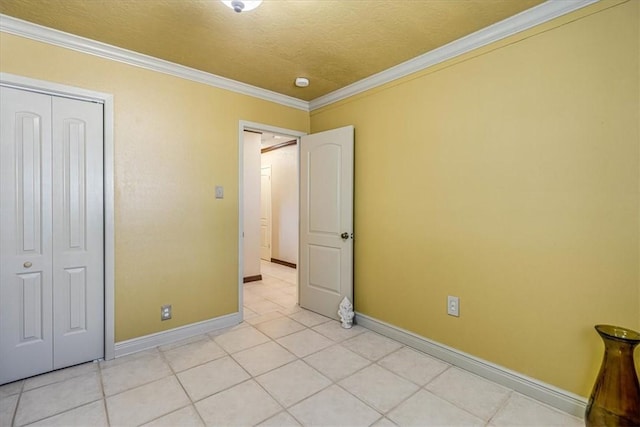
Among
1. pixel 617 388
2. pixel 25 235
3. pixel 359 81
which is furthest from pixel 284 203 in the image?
pixel 617 388

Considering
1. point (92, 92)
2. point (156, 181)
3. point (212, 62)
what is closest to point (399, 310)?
point (156, 181)

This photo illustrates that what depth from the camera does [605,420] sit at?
154 cm

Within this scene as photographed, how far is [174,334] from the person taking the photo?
2.81 metres

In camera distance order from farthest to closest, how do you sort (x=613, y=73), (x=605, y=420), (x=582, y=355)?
(x=582, y=355) < (x=613, y=73) < (x=605, y=420)

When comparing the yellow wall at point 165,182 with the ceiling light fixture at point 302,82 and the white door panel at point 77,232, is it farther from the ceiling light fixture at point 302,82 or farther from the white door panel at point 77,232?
the ceiling light fixture at point 302,82

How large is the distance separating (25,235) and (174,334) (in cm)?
138

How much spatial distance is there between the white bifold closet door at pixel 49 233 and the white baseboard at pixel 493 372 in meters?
2.56

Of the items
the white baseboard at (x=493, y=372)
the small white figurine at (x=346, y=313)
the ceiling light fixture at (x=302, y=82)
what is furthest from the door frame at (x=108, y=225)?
the white baseboard at (x=493, y=372)

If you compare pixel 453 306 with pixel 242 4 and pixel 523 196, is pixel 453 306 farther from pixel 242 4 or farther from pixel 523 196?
pixel 242 4

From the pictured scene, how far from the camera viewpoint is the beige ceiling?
6.26ft

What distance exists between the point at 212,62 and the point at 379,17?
4.92 ft

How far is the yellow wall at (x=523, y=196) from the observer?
1730mm

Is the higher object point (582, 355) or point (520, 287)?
point (520, 287)

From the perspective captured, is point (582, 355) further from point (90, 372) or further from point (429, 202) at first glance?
point (90, 372)
